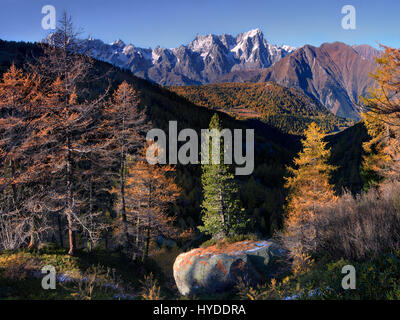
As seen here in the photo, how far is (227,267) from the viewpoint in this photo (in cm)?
1077

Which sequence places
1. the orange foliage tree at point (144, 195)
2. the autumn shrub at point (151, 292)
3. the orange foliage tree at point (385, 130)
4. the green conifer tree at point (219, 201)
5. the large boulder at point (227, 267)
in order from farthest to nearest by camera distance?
the orange foliage tree at point (144, 195) → the green conifer tree at point (219, 201) → the orange foliage tree at point (385, 130) → the large boulder at point (227, 267) → the autumn shrub at point (151, 292)

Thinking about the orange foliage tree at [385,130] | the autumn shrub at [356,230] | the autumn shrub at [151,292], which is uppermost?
the orange foliage tree at [385,130]

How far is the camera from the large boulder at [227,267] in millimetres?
10453

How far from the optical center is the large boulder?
34.3 ft

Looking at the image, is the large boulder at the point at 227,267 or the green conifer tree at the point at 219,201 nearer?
the large boulder at the point at 227,267

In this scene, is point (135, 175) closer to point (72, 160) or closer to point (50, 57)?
point (72, 160)

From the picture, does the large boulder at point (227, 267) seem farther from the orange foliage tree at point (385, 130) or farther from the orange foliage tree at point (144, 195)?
the orange foliage tree at point (385, 130)

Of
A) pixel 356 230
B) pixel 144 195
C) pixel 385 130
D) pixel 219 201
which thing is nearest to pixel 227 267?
pixel 356 230

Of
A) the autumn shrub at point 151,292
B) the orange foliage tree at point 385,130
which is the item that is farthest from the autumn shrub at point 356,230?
the orange foliage tree at point 385,130

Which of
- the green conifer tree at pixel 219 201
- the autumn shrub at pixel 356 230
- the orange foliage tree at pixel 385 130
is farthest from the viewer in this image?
the green conifer tree at pixel 219 201

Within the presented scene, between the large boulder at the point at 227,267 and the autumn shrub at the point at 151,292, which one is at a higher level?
the autumn shrub at the point at 151,292

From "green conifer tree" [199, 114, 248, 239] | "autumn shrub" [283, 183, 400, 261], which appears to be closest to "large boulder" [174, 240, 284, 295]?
"autumn shrub" [283, 183, 400, 261]

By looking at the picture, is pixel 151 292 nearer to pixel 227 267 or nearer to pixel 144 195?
pixel 227 267
